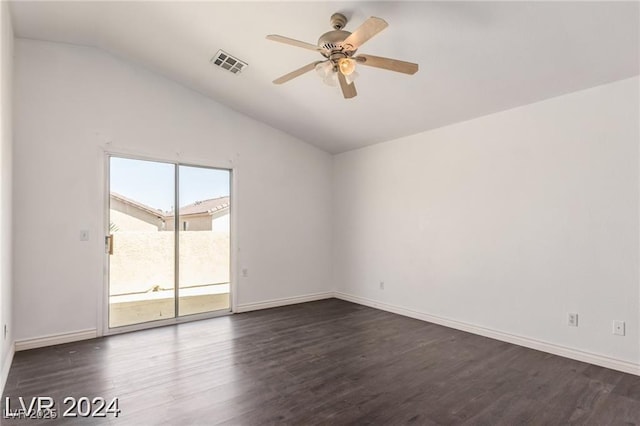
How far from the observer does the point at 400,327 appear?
163 inches

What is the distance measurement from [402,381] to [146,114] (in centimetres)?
416

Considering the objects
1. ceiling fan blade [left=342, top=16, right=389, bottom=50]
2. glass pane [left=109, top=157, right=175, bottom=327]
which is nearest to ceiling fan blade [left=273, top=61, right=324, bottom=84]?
ceiling fan blade [left=342, top=16, right=389, bottom=50]

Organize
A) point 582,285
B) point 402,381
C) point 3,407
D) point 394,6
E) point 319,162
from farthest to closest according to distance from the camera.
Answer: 1. point 319,162
2. point 582,285
3. point 402,381
4. point 394,6
5. point 3,407

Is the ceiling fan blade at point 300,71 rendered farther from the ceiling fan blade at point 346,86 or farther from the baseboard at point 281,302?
the baseboard at point 281,302

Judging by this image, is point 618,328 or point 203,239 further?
point 203,239

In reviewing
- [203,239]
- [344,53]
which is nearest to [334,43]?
[344,53]

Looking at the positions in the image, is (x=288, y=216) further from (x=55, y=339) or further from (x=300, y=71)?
(x=55, y=339)

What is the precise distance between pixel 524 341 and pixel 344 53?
334 cm

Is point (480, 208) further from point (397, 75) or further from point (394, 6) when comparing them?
point (394, 6)

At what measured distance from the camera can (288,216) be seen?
5.45m

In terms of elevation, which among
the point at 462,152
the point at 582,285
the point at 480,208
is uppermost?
the point at 462,152

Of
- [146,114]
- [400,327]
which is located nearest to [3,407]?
[146,114]

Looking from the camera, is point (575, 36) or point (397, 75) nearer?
point (575, 36)

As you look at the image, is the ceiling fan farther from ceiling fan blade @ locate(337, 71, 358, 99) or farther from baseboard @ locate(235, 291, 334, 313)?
baseboard @ locate(235, 291, 334, 313)
